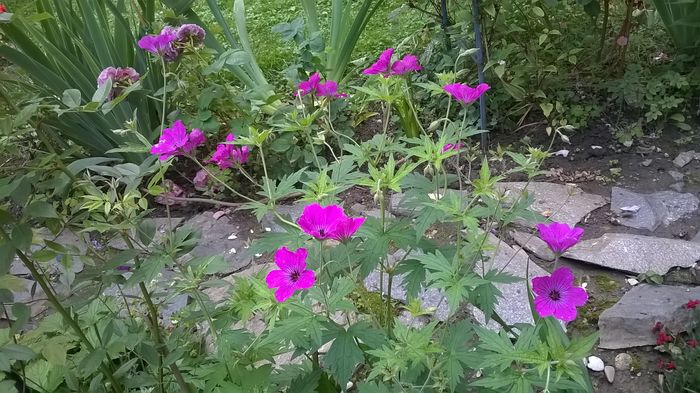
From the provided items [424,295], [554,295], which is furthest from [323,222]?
[424,295]

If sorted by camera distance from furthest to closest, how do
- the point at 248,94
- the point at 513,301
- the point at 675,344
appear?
the point at 248,94
the point at 513,301
the point at 675,344

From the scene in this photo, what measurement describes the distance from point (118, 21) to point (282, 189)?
1.70 m

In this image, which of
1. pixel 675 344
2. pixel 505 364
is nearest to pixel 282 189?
pixel 505 364

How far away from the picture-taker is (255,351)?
3.92 feet

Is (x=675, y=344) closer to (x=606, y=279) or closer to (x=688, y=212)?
(x=606, y=279)

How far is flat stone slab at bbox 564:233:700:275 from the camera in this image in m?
1.99

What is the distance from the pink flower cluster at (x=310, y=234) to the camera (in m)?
0.95

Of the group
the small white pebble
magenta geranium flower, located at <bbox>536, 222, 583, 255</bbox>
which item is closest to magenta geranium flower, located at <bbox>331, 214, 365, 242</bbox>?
magenta geranium flower, located at <bbox>536, 222, 583, 255</bbox>

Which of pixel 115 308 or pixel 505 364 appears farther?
pixel 115 308

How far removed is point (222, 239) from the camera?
2.43 m

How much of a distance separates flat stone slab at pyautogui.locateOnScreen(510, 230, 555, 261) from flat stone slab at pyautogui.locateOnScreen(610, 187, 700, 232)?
0.33 metres

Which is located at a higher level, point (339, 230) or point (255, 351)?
point (339, 230)

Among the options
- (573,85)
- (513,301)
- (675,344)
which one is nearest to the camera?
(675,344)

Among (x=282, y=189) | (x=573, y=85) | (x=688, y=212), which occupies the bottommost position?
(x=688, y=212)
